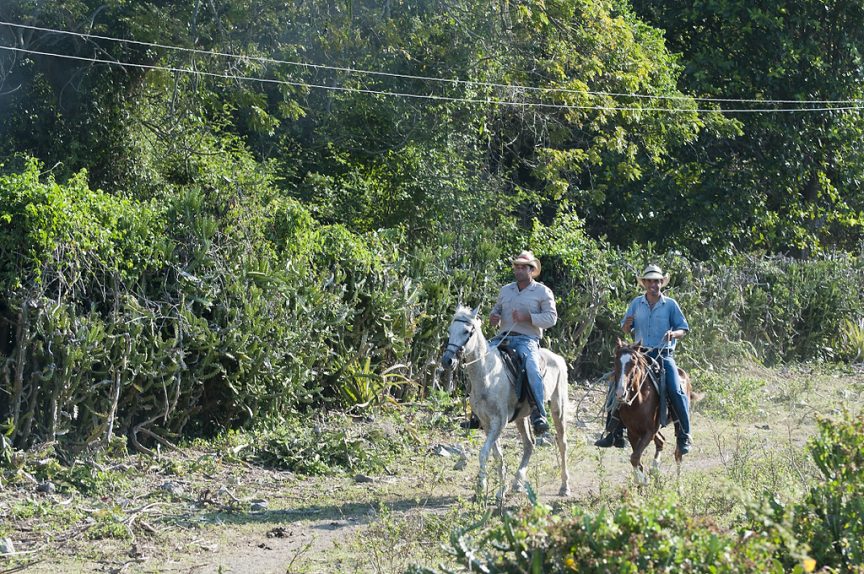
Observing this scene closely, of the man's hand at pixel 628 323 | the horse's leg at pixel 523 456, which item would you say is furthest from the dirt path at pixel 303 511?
the man's hand at pixel 628 323

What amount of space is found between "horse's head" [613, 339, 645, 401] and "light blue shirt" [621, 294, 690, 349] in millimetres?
581

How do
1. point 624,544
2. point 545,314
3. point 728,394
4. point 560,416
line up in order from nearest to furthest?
point 624,544
point 545,314
point 560,416
point 728,394

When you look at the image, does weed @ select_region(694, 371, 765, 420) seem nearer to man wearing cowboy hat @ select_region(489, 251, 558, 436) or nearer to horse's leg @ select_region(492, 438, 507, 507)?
man wearing cowboy hat @ select_region(489, 251, 558, 436)

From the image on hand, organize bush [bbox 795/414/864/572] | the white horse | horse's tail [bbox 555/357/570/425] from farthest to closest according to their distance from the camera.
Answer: horse's tail [bbox 555/357/570/425] → the white horse → bush [bbox 795/414/864/572]

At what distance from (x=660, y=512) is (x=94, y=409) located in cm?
772

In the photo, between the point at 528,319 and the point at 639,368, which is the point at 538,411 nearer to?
the point at 528,319

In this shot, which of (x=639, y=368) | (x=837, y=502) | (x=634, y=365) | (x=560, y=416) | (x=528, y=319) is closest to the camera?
(x=837, y=502)

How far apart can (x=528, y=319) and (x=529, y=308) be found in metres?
0.13

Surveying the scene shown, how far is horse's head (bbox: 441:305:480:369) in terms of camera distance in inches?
393

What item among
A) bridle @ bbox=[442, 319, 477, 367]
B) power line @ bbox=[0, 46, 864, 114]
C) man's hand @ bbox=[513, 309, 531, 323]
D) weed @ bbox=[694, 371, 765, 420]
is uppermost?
power line @ bbox=[0, 46, 864, 114]

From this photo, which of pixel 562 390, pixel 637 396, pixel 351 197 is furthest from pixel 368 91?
pixel 637 396

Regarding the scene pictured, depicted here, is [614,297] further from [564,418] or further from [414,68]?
[564,418]

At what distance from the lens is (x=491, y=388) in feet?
35.0

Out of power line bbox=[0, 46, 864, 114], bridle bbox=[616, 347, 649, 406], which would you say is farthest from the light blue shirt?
power line bbox=[0, 46, 864, 114]
